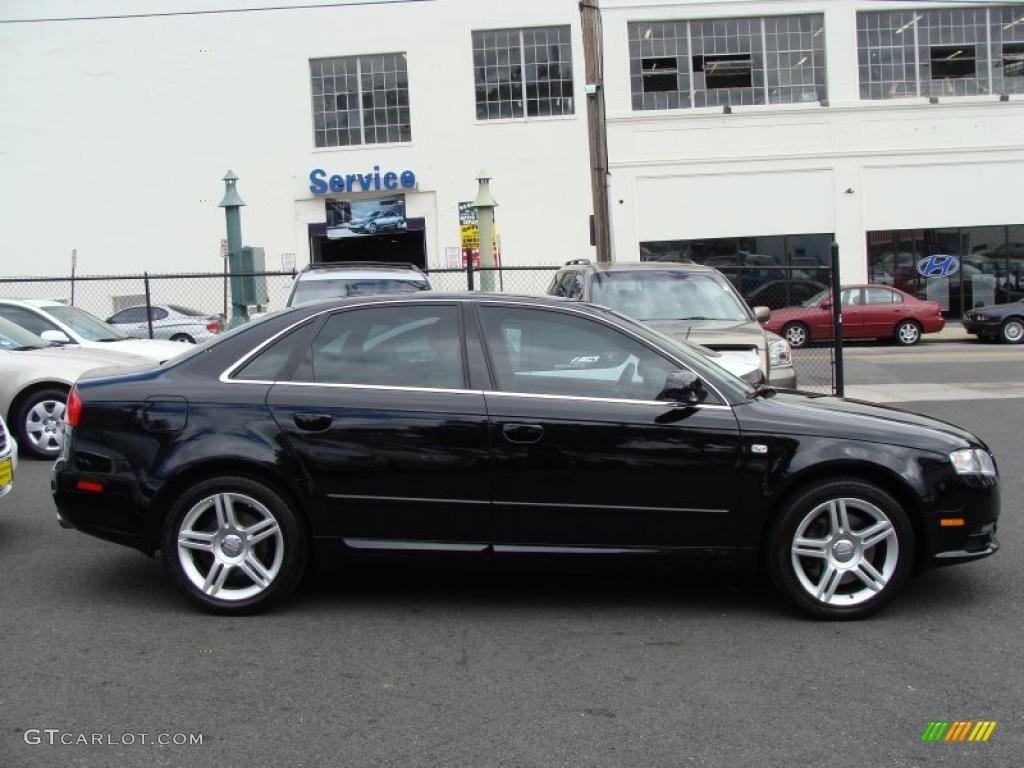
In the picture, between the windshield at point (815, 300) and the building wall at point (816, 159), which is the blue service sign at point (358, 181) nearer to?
the building wall at point (816, 159)

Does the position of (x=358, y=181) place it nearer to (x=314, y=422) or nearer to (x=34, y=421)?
(x=34, y=421)

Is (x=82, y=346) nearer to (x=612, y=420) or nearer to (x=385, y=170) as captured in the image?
(x=612, y=420)

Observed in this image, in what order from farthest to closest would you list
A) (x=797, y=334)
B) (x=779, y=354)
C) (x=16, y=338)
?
(x=797, y=334)
(x=16, y=338)
(x=779, y=354)

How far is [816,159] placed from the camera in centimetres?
2744

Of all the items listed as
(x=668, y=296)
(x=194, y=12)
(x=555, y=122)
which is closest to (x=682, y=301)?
(x=668, y=296)

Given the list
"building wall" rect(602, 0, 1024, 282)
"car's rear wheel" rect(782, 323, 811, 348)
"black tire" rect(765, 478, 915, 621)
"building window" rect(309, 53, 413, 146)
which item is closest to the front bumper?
"car's rear wheel" rect(782, 323, 811, 348)

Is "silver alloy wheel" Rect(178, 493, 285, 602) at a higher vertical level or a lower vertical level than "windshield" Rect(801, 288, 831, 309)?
lower

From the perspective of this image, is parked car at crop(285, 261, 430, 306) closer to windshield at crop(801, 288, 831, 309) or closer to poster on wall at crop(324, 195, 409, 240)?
windshield at crop(801, 288, 831, 309)

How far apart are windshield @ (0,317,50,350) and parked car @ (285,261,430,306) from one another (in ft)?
8.92

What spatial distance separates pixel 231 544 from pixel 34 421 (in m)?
5.47

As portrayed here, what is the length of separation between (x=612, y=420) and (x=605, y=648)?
1088 mm

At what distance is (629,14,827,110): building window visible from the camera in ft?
90.3

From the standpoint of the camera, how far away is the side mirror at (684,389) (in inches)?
196

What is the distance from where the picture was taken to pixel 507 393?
5.07m
